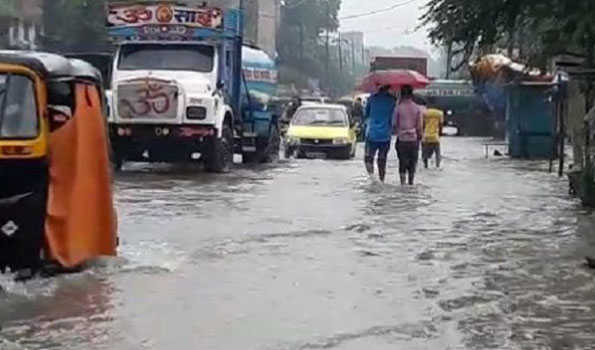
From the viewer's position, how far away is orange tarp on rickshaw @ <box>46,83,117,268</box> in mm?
10852

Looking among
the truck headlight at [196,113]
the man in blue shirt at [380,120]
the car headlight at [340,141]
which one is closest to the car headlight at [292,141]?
the car headlight at [340,141]

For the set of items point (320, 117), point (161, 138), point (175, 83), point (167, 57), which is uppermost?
point (167, 57)

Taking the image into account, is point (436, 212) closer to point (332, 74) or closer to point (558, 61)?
point (558, 61)

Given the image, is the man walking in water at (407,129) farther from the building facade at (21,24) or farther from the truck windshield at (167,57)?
the building facade at (21,24)

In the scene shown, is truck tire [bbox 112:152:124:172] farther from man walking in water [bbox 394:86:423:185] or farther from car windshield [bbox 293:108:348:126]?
car windshield [bbox 293:108:348:126]

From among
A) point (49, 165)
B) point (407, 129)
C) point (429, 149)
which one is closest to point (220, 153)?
point (407, 129)

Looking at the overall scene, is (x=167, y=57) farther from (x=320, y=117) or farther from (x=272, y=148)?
(x=320, y=117)

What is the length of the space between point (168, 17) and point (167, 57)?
2.67 ft

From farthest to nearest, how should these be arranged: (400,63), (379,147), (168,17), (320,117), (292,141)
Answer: (400,63) < (320,117) < (292,141) < (168,17) < (379,147)

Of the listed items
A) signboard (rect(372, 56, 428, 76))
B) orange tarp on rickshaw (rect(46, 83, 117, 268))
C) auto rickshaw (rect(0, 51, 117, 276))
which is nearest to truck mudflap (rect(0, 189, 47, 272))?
auto rickshaw (rect(0, 51, 117, 276))

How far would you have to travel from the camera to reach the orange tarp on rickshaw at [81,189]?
10.9 m

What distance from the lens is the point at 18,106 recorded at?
35.0 ft

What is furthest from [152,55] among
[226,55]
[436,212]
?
[436,212]

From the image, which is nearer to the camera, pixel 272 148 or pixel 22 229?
pixel 22 229
